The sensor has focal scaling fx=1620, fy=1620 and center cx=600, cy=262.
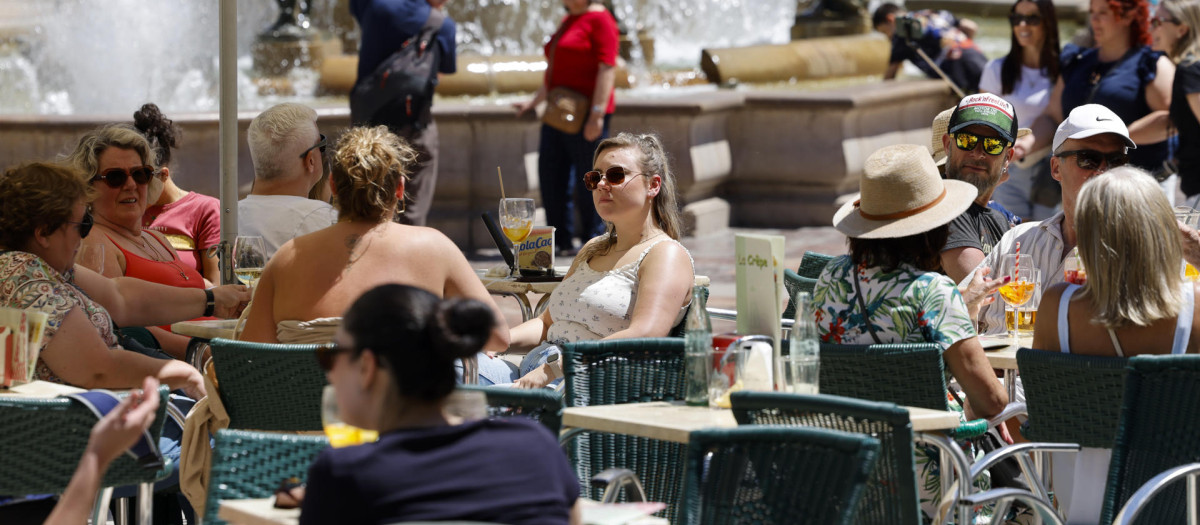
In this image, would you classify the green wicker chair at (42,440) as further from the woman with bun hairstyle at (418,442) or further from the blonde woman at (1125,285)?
the blonde woman at (1125,285)

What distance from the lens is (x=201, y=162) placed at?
396 inches

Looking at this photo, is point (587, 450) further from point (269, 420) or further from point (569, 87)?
point (569, 87)

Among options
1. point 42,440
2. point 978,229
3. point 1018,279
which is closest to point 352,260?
point 42,440

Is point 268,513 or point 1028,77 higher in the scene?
point 1028,77

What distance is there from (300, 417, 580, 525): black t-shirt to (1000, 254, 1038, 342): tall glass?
7.90 ft

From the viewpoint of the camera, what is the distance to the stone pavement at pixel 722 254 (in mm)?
9016

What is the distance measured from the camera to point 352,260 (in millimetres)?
4387

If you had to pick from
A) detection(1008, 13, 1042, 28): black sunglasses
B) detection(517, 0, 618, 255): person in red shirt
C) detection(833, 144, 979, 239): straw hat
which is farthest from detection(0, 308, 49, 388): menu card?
detection(1008, 13, 1042, 28): black sunglasses

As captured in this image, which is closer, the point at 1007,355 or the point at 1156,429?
the point at 1156,429

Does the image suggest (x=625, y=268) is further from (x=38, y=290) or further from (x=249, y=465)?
(x=249, y=465)

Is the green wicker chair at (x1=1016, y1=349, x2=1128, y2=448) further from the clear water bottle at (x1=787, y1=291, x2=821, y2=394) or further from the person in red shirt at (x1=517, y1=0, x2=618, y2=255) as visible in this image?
the person in red shirt at (x1=517, y1=0, x2=618, y2=255)

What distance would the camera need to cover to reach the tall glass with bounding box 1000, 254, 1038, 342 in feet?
15.3

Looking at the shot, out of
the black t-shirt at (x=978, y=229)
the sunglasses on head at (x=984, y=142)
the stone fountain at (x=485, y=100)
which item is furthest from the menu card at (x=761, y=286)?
the stone fountain at (x=485, y=100)

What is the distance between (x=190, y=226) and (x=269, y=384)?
230cm
